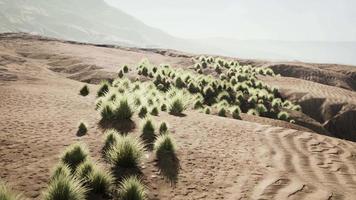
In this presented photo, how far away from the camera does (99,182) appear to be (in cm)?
684

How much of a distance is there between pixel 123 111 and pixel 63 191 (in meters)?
5.52

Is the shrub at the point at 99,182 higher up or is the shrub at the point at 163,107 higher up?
the shrub at the point at 99,182

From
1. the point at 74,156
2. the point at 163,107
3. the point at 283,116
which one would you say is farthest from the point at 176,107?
the point at 283,116

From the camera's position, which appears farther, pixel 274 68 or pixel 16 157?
pixel 274 68

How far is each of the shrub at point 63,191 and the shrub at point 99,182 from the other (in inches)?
18.3

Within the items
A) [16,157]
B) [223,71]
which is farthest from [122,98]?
[223,71]

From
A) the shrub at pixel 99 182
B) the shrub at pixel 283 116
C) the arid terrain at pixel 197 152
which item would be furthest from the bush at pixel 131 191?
the shrub at pixel 283 116

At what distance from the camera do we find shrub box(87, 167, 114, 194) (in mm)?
6820

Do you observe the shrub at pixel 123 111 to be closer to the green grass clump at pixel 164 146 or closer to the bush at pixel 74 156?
the green grass clump at pixel 164 146

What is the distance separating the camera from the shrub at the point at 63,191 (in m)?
6.09

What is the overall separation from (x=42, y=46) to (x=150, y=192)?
112 feet

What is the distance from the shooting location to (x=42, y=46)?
3812cm

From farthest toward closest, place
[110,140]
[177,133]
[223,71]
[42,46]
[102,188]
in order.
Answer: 1. [42,46]
2. [223,71]
3. [177,133]
4. [110,140]
5. [102,188]

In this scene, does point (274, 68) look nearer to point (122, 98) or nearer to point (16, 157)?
point (122, 98)
